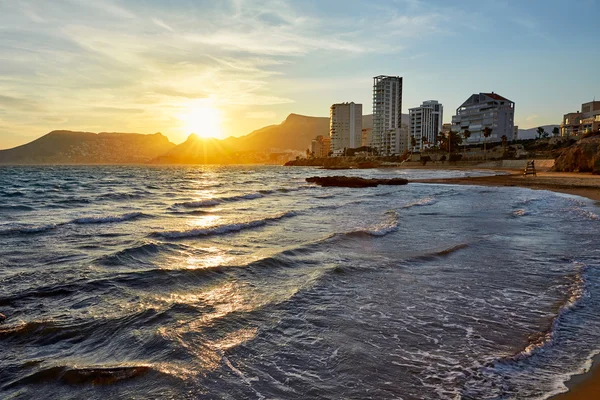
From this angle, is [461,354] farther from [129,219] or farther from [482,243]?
[129,219]

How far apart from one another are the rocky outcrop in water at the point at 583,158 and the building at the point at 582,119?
6911cm

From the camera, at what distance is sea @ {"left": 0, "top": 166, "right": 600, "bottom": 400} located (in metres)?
4.76

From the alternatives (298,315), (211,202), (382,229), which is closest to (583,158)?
(211,202)

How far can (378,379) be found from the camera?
4805 mm

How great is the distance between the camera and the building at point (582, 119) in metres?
115

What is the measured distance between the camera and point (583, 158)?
169 ft

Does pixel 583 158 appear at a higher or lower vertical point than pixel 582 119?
lower

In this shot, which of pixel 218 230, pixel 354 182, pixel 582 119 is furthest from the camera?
pixel 582 119

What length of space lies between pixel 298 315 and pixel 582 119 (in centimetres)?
14807

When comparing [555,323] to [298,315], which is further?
[298,315]

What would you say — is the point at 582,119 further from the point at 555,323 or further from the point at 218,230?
the point at 555,323

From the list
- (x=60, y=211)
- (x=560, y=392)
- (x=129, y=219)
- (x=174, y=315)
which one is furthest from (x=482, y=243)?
(x=60, y=211)

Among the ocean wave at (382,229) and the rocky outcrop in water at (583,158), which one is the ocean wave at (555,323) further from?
the rocky outcrop in water at (583,158)

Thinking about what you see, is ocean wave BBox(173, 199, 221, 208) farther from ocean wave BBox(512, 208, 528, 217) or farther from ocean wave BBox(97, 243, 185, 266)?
ocean wave BBox(512, 208, 528, 217)
